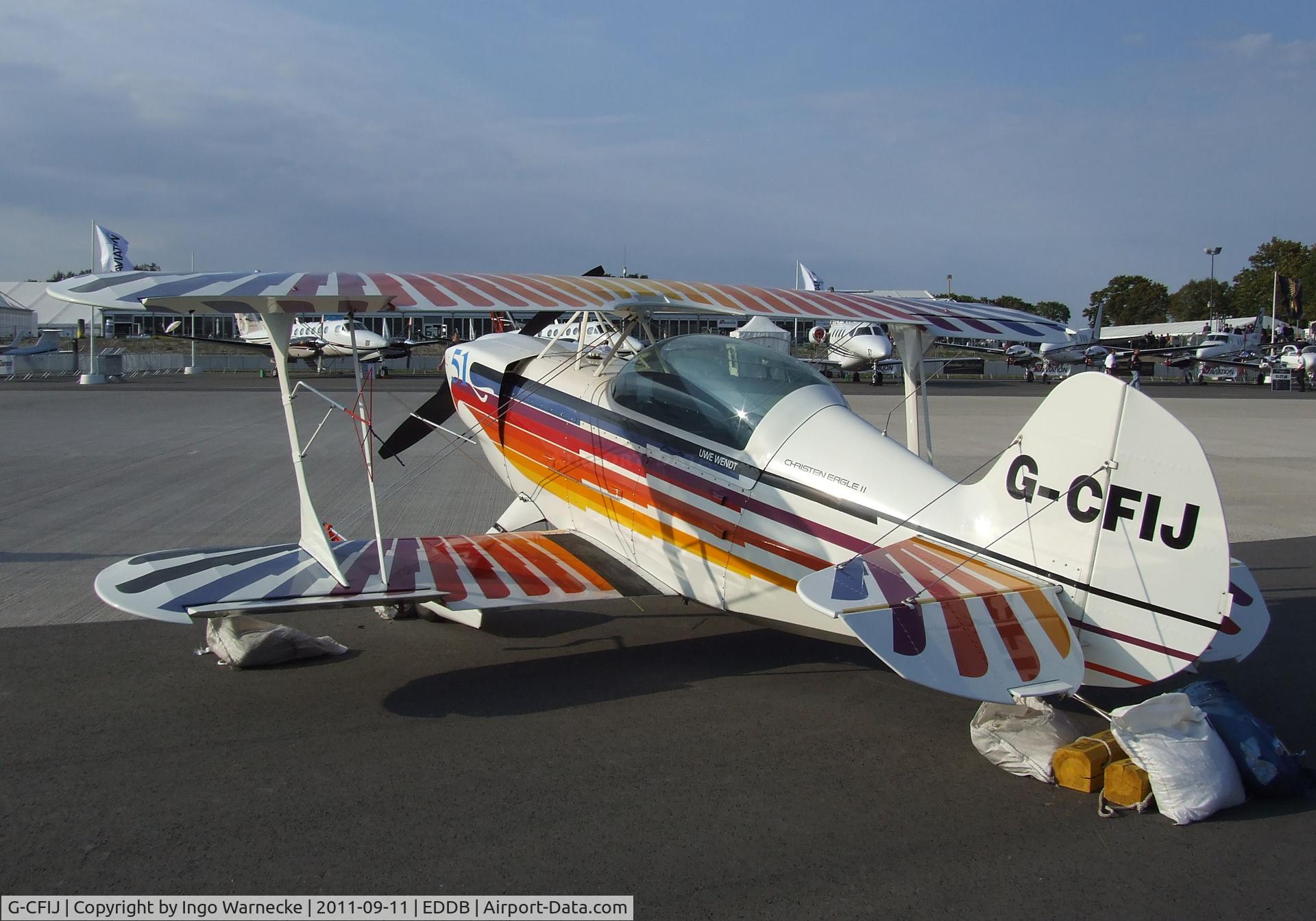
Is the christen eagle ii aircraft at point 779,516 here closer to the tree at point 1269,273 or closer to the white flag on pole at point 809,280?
the white flag on pole at point 809,280

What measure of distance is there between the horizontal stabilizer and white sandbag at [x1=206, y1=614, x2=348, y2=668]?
10.8 feet

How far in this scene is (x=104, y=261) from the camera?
24.2 m

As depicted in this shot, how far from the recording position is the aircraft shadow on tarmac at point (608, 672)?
4.95 meters

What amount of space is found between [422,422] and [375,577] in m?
3.04

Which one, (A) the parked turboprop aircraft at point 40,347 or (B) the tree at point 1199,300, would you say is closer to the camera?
(A) the parked turboprop aircraft at point 40,347

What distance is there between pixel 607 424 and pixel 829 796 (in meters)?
2.89

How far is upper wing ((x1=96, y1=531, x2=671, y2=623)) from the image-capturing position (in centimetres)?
464

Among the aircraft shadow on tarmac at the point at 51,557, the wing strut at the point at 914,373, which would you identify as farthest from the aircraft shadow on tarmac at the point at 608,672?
the aircraft shadow on tarmac at the point at 51,557

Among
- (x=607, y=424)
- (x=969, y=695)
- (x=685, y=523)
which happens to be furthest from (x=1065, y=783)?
(x=607, y=424)

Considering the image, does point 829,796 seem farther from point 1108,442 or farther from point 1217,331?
point 1217,331

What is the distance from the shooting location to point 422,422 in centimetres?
809

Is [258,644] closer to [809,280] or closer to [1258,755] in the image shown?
[1258,755]

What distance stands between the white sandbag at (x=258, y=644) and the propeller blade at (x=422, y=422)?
2426mm

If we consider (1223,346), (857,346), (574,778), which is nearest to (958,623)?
(574,778)
